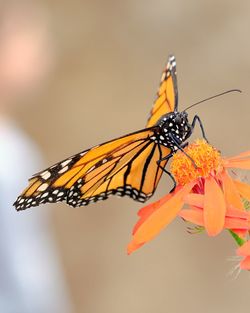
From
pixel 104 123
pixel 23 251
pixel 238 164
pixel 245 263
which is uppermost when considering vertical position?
pixel 104 123

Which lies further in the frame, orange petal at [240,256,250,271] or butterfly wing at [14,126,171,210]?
butterfly wing at [14,126,171,210]

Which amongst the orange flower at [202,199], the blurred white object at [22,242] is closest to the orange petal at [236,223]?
the orange flower at [202,199]

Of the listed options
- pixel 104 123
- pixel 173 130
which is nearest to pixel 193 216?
pixel 173 130

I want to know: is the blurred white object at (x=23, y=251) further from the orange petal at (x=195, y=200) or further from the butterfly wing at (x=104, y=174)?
the orange petal at (x=195, y=200)

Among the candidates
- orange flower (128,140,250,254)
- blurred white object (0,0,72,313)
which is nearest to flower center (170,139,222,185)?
orange flower (128,140,250,254)

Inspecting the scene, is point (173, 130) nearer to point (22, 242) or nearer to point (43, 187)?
point (43, 187)

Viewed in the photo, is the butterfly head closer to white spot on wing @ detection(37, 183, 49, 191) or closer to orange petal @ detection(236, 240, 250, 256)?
white spot on wing @ detection(37, 183, 49, 191)

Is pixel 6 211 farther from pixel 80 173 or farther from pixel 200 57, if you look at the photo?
pixel 200 57

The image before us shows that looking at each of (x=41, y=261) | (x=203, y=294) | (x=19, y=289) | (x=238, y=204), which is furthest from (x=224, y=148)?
(x=238, y=204)
